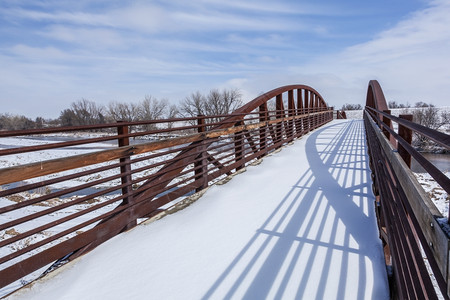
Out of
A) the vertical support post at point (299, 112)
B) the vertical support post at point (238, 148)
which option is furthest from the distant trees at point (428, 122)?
the vertical support post at point (238, 148)

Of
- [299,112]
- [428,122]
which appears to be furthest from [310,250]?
[428,122]

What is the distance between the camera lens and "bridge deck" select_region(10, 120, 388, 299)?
7.47 feet

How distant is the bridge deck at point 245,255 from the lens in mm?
2275

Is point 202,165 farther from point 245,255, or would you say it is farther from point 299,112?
point 299,112

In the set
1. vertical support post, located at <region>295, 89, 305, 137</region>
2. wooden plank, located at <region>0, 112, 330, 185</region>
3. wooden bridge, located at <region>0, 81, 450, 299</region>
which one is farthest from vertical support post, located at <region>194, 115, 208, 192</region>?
vertical support post, located at <region>295, 89, 305, 137</region>

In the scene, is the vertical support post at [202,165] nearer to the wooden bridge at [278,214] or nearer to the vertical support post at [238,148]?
the wooden bridge at [278,214]

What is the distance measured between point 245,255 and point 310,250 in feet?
2.09

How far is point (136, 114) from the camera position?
173 ft

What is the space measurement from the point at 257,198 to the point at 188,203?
1.06 m

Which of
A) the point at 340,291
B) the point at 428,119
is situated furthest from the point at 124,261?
the point at 428,119

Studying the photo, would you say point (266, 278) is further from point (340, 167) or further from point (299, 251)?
point (340, 167)

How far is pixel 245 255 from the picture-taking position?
109 inches

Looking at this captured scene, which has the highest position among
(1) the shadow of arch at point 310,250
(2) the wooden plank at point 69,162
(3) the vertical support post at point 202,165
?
(2) the wooden plank at point 69,162

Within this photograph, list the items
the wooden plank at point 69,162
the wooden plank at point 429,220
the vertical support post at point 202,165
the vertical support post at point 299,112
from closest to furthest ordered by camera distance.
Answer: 1. the wooden plank at point 429,220
2. the wooden plank at point 69,162
3. the vertical support post at point 202,165
4. the vertical support post at point 299,112
